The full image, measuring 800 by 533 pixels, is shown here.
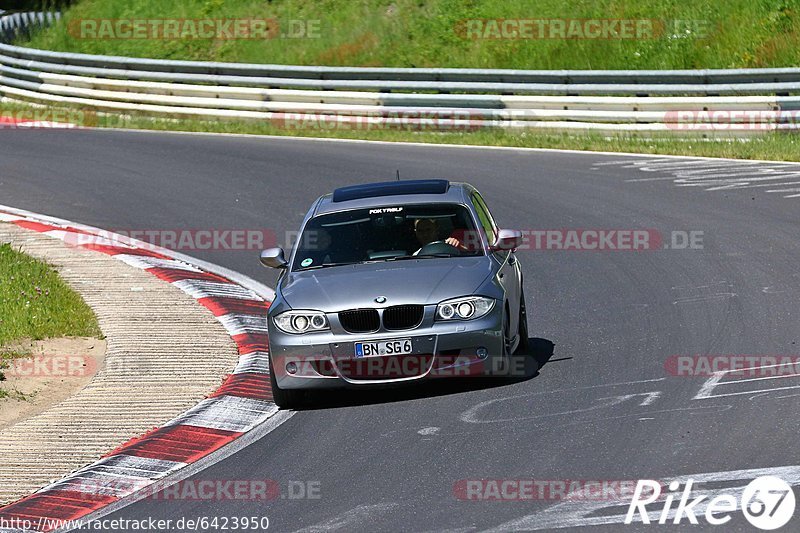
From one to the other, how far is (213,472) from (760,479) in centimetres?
323

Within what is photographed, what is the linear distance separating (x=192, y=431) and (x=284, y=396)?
2.54 ft

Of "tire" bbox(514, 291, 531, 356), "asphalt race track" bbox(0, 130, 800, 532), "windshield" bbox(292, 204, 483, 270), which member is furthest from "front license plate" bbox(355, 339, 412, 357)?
"tire" bbox(514, 291, 531, 356)

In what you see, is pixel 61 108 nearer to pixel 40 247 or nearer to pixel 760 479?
pixel 40 247

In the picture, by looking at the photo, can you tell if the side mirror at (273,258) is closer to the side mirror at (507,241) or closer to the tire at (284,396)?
the tire at (284,396)

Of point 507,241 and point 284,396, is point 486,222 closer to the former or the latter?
point 507,241

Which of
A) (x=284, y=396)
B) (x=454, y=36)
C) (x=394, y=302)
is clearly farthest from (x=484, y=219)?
(x=454, y=36)

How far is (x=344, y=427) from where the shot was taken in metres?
9.05

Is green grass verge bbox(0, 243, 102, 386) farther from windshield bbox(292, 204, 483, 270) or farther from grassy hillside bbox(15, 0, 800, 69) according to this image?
grassy hillside bbox(15, 0, 800, 69)

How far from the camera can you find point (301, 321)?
970 centimetres

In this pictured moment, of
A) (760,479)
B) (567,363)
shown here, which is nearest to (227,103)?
(567,363)

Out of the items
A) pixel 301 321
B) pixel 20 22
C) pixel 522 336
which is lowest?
pixel 522 336

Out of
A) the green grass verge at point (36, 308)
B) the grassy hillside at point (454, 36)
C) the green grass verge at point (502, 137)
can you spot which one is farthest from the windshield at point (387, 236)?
the grassy hillside at point (454, 36)

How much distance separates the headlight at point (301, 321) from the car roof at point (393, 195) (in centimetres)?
146

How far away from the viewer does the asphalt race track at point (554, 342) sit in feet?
24.5
